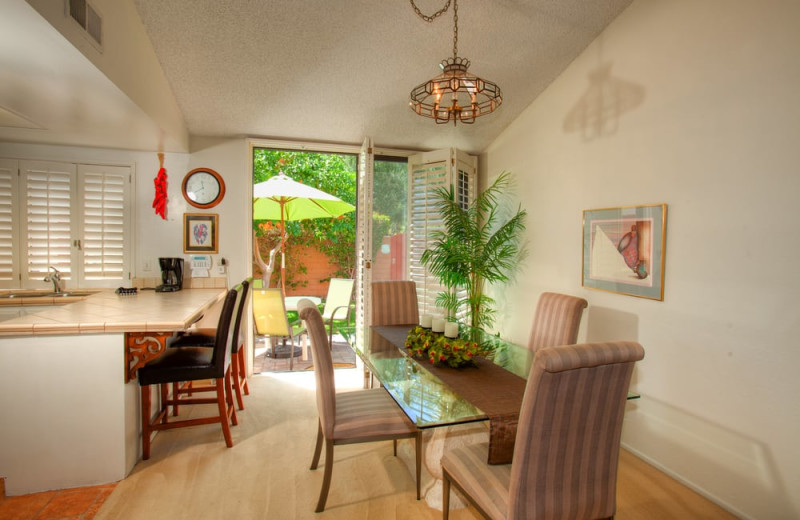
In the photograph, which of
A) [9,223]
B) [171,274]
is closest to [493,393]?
[171,274]

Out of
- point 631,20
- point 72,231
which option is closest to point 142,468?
point 72,231

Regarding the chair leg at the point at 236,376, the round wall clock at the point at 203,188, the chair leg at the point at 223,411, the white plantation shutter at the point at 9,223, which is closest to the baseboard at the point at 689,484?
the chair leg at the point at 223,411

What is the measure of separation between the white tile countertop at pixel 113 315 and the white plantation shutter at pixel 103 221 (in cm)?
45

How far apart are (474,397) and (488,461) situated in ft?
0.79

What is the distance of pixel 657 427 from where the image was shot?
2.55 meters

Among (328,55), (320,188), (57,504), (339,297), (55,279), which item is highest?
(328,55)

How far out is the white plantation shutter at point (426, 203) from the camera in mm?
4230

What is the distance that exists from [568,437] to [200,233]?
3.60 metres

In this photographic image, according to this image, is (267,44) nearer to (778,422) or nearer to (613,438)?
(613,438)

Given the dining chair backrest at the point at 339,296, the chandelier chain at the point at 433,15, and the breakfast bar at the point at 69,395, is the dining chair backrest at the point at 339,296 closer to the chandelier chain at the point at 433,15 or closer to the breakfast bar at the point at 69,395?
the breakfast bar at the point at 69,395

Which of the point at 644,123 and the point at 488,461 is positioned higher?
the point at 644,123

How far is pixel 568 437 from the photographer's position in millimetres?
1359

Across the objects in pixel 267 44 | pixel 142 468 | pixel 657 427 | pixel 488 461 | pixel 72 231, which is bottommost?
pixel 142 468

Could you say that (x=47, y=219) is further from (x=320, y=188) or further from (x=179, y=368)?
(x=320, y=188)
